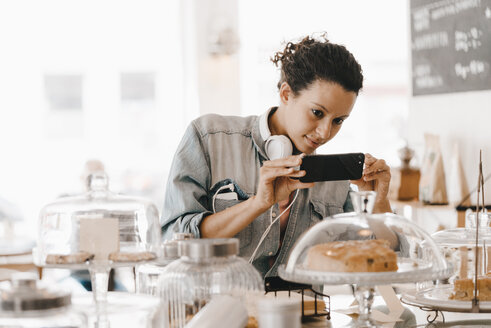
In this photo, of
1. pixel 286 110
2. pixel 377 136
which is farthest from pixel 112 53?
pixel 286 110

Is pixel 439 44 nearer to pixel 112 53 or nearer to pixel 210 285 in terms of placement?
pixel 210 285

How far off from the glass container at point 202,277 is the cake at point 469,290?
0.61 meters

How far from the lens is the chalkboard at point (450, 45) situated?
316cm

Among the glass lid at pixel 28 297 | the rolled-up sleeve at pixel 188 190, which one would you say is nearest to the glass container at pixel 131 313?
the glass lid at pixel 28 297

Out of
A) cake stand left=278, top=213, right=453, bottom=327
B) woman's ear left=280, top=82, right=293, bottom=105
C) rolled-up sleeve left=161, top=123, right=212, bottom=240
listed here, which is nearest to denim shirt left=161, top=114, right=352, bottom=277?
rolled-up sleeve left=161, top=123, right=212, bottom=240

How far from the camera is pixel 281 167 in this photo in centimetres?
184

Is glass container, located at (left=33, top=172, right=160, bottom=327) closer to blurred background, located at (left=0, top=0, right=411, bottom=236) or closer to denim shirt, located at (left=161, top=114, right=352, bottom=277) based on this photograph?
denim shirt, located at (left=161, top=114, right=352, bottom=277)

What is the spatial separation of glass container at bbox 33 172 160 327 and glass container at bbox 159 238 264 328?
9 cm

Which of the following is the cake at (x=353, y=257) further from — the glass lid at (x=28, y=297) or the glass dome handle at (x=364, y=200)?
the glass lid at (x=28, y=297)

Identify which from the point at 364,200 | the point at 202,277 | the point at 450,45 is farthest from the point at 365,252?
the point at 450,45

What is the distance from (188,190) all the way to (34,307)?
1.02m

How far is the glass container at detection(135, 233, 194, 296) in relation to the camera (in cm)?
154

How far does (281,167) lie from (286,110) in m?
0.38

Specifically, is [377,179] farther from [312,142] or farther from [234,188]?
[234,188]
